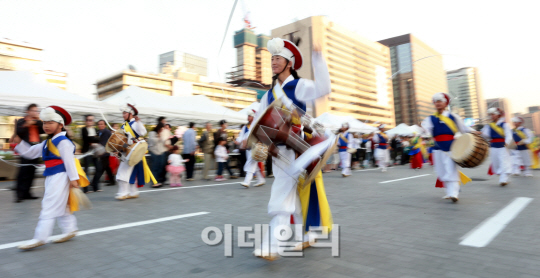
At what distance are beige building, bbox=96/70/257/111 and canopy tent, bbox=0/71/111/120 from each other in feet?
284

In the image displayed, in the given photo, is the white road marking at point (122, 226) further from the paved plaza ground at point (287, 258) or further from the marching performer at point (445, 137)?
the marching performer at point (445, 137)

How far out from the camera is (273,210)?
296 cm

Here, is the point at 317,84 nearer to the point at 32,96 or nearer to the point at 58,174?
the point at 58,174

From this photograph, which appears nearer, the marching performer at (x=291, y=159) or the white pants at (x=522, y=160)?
the marching performer at (x=291, y=159)

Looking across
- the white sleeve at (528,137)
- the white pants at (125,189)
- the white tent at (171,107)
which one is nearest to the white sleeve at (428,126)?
the white pants at (125,189)

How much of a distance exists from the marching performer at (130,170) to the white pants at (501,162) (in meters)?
8.33

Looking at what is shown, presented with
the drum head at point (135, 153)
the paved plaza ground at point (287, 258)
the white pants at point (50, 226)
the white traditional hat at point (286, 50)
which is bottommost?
the paved plaza ground at point (287, 258)

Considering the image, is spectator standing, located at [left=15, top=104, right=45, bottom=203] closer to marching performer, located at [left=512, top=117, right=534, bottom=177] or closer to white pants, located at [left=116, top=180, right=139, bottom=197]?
white pants, located at [left=116, top=180, right=139, bottom=197]

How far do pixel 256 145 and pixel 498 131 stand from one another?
835 cm

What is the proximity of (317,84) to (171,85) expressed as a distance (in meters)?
108

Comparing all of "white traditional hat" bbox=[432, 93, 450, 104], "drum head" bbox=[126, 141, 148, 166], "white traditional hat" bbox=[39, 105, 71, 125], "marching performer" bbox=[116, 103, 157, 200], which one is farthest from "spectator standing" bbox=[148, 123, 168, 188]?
"white traditional hat" bbox=[432, 93, 450, 104]

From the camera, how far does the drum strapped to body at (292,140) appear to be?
279cm

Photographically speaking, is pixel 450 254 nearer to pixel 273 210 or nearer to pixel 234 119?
pixel 273 210

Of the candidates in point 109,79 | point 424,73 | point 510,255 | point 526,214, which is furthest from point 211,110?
point 109,79
